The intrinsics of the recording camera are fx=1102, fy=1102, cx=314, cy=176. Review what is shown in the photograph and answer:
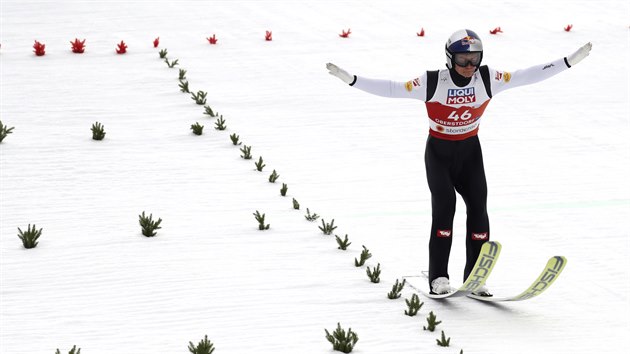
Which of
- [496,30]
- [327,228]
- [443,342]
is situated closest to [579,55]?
[443,342]

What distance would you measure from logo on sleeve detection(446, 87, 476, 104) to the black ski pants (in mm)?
317

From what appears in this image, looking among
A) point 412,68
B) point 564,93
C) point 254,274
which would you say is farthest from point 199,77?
point 254,274

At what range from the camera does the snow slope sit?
813 cm

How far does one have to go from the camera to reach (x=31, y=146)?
1255 centimetres

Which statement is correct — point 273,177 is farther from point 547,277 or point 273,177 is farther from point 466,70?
point 547,277

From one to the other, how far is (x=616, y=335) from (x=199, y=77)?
9.32 metres

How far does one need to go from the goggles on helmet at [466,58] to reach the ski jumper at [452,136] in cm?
15

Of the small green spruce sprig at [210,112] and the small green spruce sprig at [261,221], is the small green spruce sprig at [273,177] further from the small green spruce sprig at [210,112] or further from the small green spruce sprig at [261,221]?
the small green spruce sprig at [210,112]

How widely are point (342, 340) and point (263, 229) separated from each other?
9.40 ft

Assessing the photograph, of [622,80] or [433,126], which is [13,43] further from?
[433,126]

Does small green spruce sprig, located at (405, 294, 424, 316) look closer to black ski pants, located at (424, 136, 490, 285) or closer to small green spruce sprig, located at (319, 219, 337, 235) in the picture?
black ski pants, located at (424, 136, 490, 285)

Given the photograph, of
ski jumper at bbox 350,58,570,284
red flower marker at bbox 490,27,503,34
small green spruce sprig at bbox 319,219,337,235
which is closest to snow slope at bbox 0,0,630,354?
small green spruce sprig at bbox 319,219,337,235

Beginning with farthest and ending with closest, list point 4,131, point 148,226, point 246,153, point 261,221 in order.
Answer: point 4,131 → point 246,153 → point 261,221 → point 148,226

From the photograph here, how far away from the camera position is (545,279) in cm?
812
